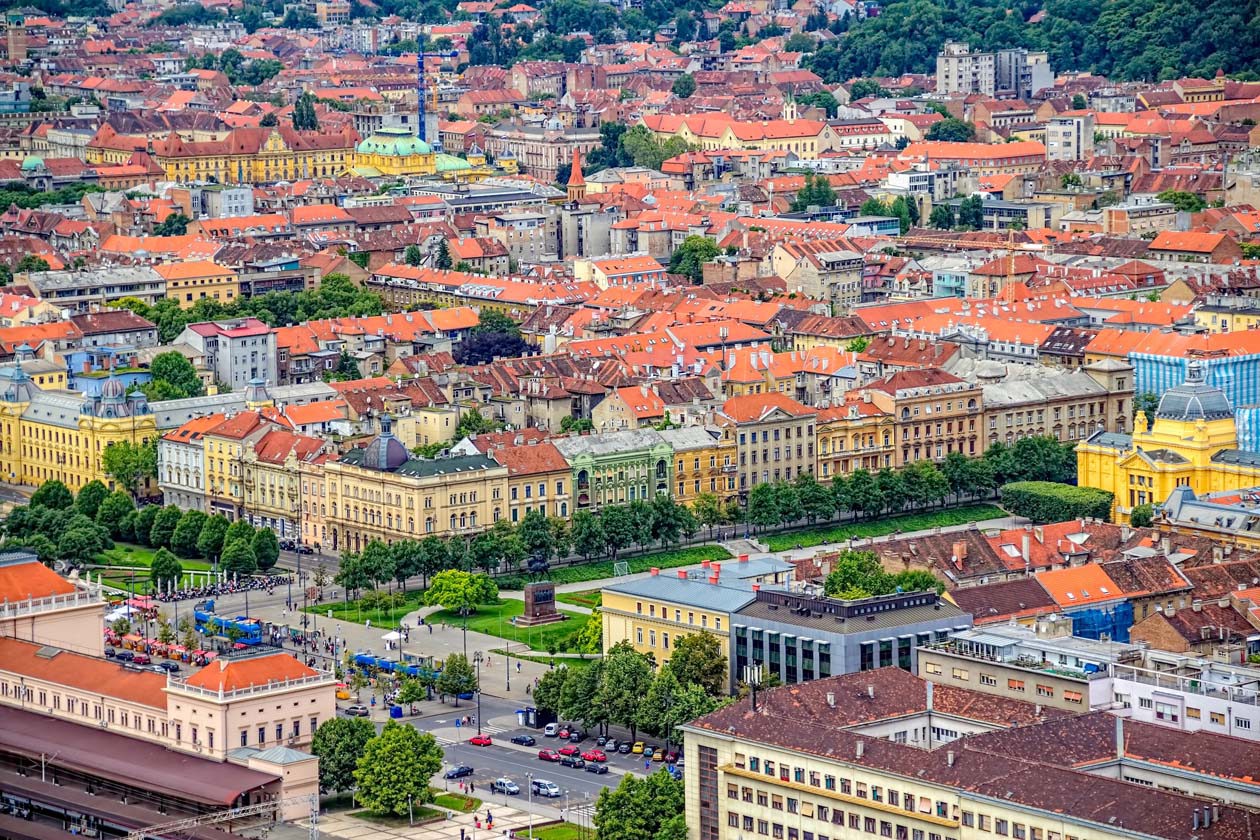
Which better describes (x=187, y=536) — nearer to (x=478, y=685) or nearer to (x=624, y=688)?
(x=478, y=685)

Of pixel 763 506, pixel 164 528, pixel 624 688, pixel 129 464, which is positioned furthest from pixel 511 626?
pixel 129 464

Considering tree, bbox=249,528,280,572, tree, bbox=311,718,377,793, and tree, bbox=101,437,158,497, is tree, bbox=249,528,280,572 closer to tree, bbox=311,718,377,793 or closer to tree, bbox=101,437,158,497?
tree, bbox=101,437,158,497

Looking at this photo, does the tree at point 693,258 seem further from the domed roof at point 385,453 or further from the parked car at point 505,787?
the parked car at point 505,787

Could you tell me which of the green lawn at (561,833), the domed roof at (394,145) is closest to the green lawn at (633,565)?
the green lawn at (561,833)

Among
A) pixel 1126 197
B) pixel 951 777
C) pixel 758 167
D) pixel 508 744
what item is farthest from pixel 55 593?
pixel 758 167

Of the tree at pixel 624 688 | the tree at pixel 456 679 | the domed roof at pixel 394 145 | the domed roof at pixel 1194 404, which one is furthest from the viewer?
the domed roof at pixel 394 145

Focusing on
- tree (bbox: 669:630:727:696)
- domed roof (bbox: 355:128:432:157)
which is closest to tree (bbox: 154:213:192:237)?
domed roof (bbox: 355:128:432:157)

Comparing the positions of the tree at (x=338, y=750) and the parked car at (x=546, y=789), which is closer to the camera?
the tree at (x=338, y=750)
